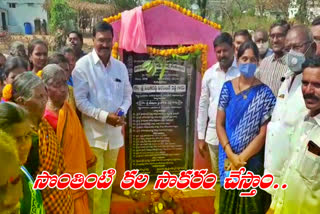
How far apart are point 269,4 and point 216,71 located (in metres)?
19.6

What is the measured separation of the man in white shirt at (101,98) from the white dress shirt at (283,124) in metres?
1.40

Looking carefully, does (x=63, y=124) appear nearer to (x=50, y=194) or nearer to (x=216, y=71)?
(x=50, y=194)

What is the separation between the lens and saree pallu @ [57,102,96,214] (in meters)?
3.06

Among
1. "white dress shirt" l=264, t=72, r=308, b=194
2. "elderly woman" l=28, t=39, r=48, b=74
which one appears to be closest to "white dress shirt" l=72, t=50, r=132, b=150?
"elderly woman" l=28, t=39, r=48, b=74

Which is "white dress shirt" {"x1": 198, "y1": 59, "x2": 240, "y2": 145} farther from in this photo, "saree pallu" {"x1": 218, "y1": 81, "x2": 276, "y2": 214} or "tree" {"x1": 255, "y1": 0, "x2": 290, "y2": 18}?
"tree" {"x1": 255, "y1": 0, "x2": 290, "y2": 18}

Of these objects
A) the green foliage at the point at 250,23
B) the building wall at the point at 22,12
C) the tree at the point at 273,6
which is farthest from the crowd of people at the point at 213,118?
the building wall at the point at 22,12

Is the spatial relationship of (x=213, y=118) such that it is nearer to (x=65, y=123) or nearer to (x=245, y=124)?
(x=245, y=124)

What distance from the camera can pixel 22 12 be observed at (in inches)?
1200

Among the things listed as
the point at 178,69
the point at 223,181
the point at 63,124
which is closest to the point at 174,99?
the point at 178,69

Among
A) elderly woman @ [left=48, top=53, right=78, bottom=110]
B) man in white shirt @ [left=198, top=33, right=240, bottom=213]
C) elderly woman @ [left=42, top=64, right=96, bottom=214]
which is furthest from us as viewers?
man in white shirt @ [left=198, top=33, right=240, bottom=213]

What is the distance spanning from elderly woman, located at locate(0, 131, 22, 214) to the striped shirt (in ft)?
9.86

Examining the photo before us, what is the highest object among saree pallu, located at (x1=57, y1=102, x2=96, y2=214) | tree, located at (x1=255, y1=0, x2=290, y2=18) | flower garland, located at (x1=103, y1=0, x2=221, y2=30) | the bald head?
tree, located at (x1=255, y1=0, x2=290, y2=18)

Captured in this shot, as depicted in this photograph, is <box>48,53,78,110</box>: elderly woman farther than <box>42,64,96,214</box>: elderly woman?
Yes

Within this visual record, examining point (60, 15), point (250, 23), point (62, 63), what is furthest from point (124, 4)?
point (62, 63)
